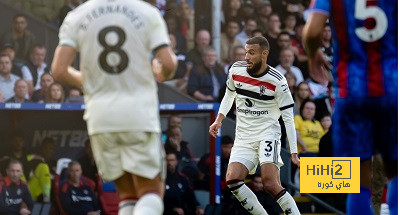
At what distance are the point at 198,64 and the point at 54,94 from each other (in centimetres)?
223

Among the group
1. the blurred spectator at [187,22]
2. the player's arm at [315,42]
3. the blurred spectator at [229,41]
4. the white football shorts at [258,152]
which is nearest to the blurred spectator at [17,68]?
the blurred spectator at [187,22]

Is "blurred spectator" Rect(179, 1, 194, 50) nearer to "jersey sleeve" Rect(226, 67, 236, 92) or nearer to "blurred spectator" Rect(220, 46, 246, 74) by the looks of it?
"blurred spectator" Rect(220, 46, 246, 74)

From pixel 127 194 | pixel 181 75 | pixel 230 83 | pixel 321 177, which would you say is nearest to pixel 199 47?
pixel 181 75

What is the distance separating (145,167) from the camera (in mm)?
7570

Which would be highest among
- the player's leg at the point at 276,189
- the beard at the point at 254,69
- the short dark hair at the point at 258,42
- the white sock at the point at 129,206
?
the short dark hair at the point at 258,42

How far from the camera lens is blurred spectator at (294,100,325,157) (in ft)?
51.4

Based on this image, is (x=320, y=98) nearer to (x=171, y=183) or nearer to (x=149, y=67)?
(x=171, y=183)

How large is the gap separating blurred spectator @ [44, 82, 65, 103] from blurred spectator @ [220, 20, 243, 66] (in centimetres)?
289

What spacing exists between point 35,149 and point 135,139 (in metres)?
7.48

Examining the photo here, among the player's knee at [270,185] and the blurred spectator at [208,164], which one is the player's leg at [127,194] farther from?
the blurred spectator at [208,164]

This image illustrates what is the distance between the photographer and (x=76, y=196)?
1441 centimetres

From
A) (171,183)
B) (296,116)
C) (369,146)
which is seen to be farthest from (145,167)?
(296,116)

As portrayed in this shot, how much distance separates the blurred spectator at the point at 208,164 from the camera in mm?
15023

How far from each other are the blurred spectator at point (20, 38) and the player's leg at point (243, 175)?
169 inches
